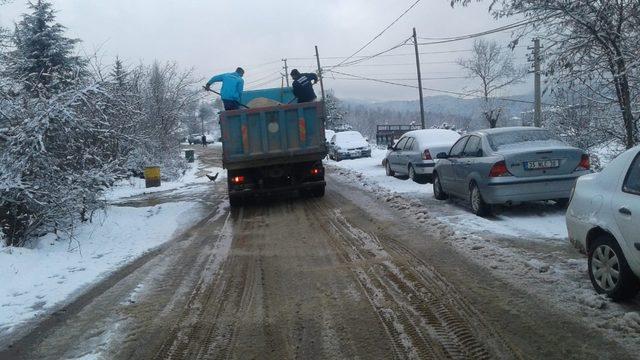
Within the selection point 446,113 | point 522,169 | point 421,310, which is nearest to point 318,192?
point 522,169

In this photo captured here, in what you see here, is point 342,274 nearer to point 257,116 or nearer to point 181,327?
point 181,327

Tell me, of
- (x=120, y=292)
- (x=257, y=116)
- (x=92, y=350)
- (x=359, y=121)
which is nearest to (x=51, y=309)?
(x=120, y=292)

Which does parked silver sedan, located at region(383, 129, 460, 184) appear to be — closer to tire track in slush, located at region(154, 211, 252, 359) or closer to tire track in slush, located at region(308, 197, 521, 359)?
tire track in slush, located at region(308, 197, 521, 359)

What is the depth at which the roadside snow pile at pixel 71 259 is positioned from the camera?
5.85 metres

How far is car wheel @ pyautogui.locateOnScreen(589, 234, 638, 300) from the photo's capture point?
4.50m

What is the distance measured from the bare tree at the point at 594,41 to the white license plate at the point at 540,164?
1729 mm

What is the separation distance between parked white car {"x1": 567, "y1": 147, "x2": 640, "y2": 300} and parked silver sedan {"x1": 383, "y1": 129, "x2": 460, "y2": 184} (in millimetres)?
9368

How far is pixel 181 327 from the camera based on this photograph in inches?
188

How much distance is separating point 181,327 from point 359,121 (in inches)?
5323

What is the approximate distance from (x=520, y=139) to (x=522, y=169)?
0.97 meters

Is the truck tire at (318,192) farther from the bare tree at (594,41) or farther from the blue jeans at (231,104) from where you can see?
the bare tree at (594,41)

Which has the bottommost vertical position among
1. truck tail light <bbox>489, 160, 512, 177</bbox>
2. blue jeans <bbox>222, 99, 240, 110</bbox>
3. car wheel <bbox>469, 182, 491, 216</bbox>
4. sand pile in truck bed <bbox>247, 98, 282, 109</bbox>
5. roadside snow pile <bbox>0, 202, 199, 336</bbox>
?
roadside snow pile <bbox>0, 202, 199, 336</bbox>

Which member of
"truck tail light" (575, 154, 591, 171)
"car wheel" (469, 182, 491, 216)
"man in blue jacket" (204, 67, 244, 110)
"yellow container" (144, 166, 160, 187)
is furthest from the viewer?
"yellow container" (144, 166, 160, 187)

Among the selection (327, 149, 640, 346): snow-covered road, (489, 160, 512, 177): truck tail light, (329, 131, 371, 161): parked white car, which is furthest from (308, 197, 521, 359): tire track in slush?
(329, 131, 371, 161): parked white car
